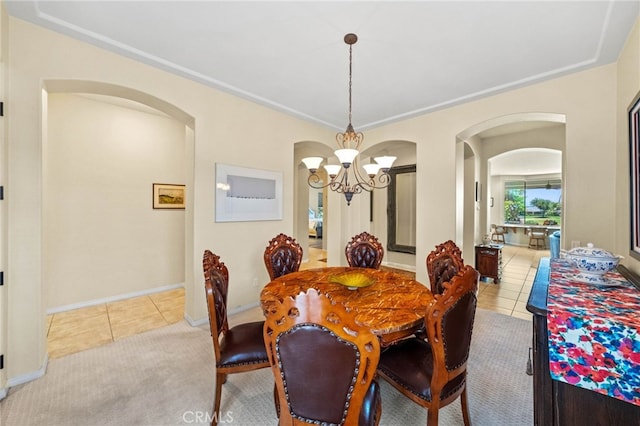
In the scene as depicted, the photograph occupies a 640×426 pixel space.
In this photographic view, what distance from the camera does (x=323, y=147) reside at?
492 centimetres

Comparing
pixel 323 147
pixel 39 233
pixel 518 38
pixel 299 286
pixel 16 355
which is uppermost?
pixel 518 38

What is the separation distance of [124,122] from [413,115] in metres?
4.43

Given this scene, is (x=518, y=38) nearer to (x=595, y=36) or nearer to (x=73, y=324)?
(x=595, y=36)

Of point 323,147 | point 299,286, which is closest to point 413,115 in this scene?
point 323,147

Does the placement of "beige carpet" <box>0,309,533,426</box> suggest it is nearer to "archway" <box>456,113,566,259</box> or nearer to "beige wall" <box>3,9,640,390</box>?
"beige wall" <box>3,9,640,390</box>

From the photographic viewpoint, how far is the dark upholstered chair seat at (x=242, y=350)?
1.72 metres

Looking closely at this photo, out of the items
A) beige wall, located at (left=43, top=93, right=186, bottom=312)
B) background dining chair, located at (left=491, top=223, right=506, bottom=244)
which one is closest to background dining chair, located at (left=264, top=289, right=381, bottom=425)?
beige wall, located at (left=43, top=93, right=186, bottom=312)

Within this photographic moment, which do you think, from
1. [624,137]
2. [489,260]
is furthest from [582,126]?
[489,260]

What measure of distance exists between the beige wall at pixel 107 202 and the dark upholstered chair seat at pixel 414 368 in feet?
13.4

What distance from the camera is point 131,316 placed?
11.2 ft

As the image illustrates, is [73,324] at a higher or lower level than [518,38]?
lower

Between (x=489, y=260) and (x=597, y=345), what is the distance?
4.51 m

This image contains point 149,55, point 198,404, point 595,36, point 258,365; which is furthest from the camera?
point 149,55

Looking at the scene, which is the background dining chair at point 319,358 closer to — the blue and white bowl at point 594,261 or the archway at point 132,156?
the blue and white bowl at point 594,261
